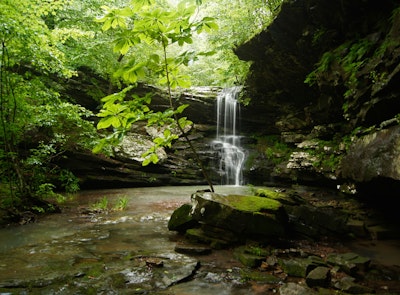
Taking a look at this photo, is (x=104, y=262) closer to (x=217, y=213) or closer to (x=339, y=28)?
(x=217, y=213)

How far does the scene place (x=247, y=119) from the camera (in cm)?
1828

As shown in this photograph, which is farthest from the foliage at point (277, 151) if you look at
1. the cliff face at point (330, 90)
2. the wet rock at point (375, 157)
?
the wet rock at point (375, 157)

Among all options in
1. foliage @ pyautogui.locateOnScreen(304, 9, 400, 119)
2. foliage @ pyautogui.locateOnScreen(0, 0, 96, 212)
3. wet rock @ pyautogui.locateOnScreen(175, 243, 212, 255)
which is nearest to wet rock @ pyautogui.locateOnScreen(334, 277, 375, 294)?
wet rock @ pyautogui.locateOnScreen(175, 243, 212, 255)

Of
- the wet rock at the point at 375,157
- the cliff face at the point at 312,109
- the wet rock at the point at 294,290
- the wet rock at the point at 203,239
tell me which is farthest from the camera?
the cliff face at the point at 312,109

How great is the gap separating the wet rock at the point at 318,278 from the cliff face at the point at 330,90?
280 cm

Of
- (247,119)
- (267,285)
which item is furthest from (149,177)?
(267,285)

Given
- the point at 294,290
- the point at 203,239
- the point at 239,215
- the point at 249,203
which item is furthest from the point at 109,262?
the point at 249,203

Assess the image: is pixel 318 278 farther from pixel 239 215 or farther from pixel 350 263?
pixel 239 215

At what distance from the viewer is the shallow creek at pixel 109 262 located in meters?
3.33

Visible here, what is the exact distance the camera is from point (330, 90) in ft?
33.1

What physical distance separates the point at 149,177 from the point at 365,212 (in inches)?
394

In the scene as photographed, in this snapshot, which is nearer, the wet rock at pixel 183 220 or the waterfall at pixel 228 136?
the wet rock at pixel 183 220

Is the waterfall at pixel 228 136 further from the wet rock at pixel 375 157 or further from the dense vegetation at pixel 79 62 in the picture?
the wet rock at pixel 375 157

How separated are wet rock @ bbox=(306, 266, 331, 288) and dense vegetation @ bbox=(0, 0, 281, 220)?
254 cm
